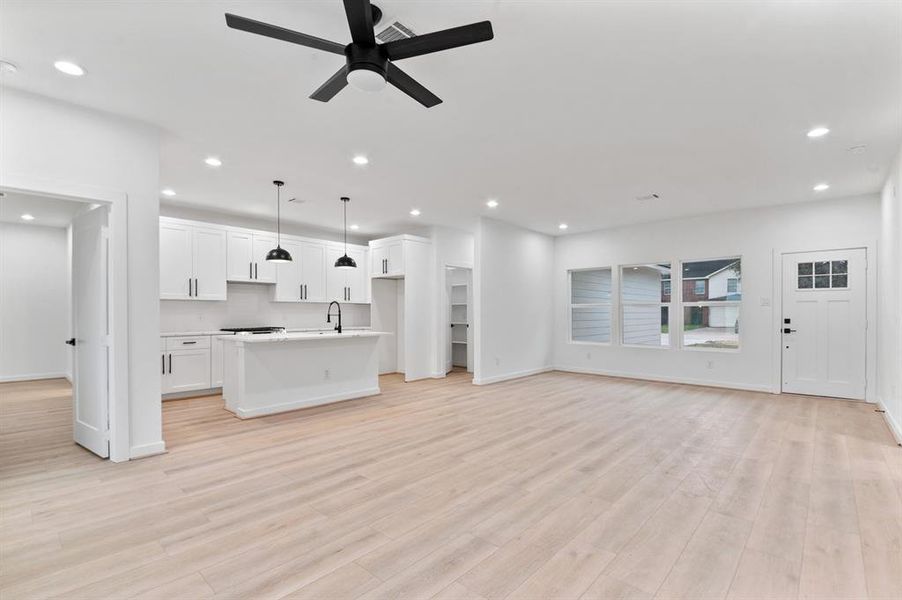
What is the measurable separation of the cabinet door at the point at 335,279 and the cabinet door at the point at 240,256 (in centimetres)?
138

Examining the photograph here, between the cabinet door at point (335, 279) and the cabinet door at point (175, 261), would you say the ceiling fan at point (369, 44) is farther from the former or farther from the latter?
the cabinet door at point (335, 279)

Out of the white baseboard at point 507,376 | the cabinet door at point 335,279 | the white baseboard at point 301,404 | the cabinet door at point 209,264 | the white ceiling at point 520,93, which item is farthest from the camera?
the cabinet door at point 335,279

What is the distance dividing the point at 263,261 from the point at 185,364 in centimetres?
195

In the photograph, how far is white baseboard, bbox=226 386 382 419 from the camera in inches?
194

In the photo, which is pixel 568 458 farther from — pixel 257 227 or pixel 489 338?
pixel 257 227

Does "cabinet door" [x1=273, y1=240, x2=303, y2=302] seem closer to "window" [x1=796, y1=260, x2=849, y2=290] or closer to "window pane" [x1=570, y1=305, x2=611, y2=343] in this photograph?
"window pane" [x1=570, y1=305, x2=611, y2=343]

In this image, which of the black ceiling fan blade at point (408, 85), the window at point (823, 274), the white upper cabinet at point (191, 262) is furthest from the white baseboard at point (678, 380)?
the black ceiling fan blade at point (408, 85)

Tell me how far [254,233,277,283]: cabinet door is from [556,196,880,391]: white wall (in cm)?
599

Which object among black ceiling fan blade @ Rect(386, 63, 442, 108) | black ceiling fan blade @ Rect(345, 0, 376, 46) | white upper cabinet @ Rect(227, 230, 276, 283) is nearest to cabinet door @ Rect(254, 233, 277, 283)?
white upper cabinet @ Rect(227, 230, 276, 283)

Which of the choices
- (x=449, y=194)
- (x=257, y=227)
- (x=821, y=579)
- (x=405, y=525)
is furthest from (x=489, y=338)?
(x=821, y=579)

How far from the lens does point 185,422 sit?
475cm

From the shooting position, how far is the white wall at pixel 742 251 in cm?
603

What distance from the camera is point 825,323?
6039 mm

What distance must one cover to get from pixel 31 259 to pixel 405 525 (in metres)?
9.15
